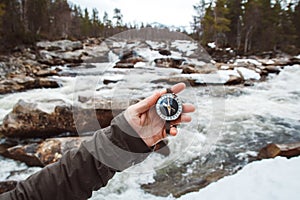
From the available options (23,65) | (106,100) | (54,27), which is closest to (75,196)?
(106,100)

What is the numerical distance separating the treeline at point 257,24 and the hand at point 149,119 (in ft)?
92.4

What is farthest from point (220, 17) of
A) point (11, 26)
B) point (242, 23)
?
point (11, 26)

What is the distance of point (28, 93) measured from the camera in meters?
9.19

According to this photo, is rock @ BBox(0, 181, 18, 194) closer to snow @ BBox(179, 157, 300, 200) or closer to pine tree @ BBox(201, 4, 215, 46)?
snow @ BBox(179, 157, 300, 200)

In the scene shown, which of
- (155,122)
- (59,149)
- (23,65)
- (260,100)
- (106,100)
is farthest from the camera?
(23,65)

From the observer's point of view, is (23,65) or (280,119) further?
(23,65)

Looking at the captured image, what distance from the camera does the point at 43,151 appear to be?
396cm

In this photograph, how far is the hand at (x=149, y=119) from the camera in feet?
4.79

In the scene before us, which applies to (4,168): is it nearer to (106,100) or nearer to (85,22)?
(106,100)

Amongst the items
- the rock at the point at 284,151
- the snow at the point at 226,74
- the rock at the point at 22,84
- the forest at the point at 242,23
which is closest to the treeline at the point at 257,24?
the forest at the point at 242,23

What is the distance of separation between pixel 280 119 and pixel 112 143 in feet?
21.0

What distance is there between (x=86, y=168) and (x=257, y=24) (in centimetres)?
3204

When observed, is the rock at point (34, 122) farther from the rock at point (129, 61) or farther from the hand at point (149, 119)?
the hand at point (149, 119)

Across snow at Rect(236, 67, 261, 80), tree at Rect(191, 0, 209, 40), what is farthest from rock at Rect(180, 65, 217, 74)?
tree at Rect(191, 0, 209, 40)
